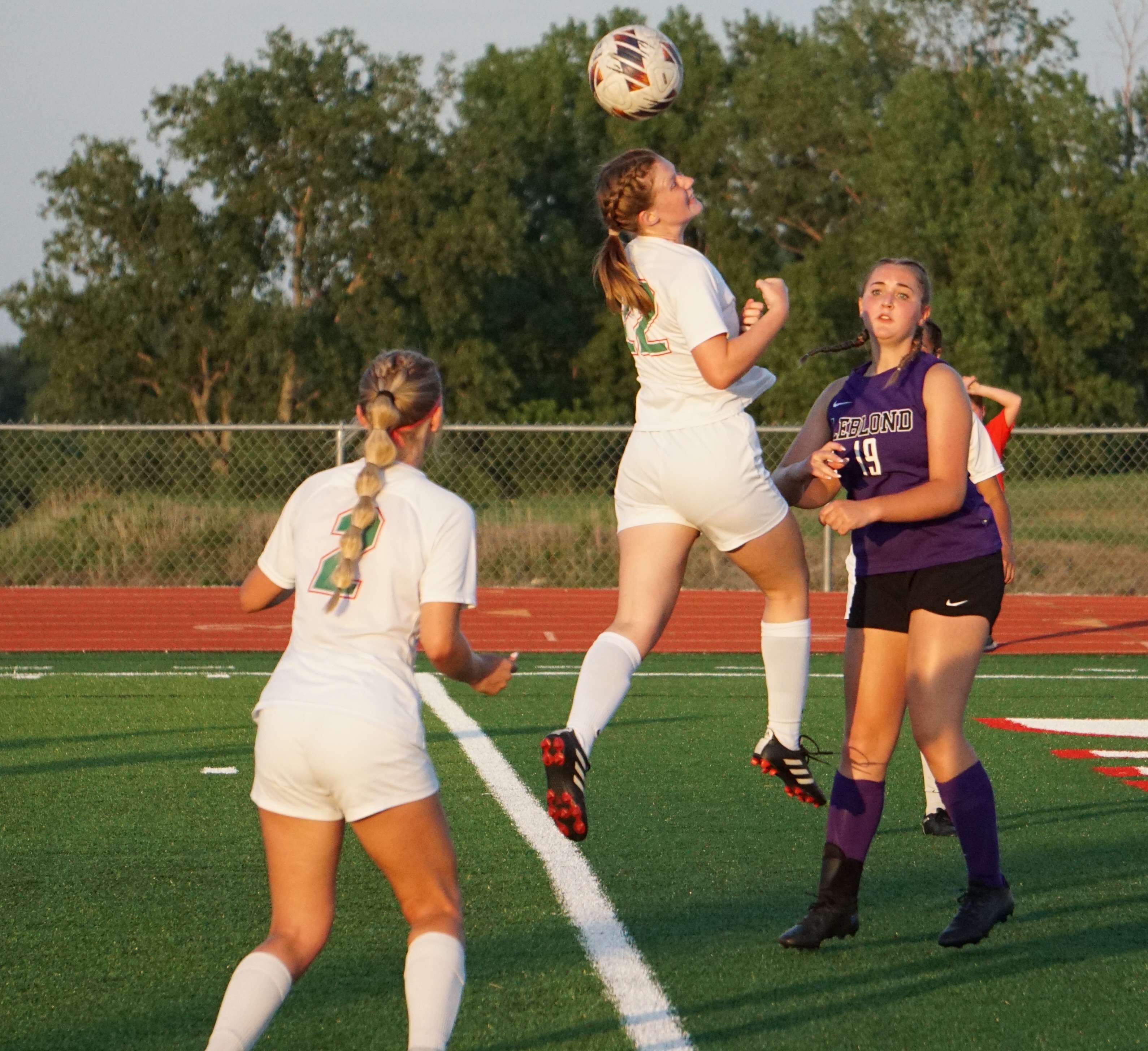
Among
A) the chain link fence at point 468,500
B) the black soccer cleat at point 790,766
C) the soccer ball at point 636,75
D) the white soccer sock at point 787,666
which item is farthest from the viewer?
the chain link fence at point 468,500

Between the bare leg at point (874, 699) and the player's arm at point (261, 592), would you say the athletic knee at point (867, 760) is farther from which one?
the player's arm at point (261, 592)

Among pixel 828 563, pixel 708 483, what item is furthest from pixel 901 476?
pixel 828 563

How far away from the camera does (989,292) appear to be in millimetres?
42562

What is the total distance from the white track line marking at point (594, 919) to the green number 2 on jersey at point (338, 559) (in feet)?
4.35

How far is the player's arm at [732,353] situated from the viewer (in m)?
4.49

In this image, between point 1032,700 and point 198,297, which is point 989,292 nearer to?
point 198,297

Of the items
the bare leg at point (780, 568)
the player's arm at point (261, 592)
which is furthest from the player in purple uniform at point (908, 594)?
the player's arm at point (261, 592)

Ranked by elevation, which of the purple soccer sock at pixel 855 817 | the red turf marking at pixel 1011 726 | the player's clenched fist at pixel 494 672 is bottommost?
the red turf marking at pixel 1011 726

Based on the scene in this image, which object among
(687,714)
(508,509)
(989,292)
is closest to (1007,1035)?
(687,714)

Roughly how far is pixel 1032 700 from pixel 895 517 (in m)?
6.45

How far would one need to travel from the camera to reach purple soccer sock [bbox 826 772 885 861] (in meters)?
4.66

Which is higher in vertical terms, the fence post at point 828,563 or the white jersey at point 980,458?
the white jersey at point 980,458

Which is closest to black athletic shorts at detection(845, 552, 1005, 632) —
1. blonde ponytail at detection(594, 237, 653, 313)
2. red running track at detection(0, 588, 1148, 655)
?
blonde ponytail at detection(594, 237, 653, 313)

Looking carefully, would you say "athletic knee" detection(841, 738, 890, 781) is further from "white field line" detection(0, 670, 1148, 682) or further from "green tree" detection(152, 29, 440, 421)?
"green tree" detection(152, 29, 440, 421)
